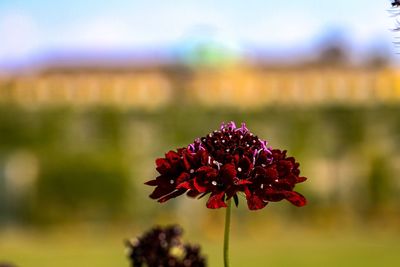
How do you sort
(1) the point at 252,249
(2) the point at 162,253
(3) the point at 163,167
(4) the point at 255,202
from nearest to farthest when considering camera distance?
1. (4) the point at 255,202
2. (3) the point at 163,167
3. (2) the point at 162,253
4. (1) the point at 252,249

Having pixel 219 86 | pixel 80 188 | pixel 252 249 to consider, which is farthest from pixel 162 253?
pixel 219 86

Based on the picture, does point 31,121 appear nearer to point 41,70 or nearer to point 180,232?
point 41,70

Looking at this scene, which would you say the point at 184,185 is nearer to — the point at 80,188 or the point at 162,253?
the point at 162,253

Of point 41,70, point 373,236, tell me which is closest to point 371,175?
point 373,236

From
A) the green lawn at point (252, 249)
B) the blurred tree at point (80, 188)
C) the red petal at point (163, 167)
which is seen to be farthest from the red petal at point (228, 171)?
the blurred tree at point (80, 188)

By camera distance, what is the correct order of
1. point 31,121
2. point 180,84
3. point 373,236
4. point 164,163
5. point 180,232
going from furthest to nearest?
point 180,84 → point 31,121 → point 373,236 → point 180,232 → point 164,163

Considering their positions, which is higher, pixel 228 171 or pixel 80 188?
pixel 228 171

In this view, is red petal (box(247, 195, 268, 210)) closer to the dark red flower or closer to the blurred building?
the dark red flower
